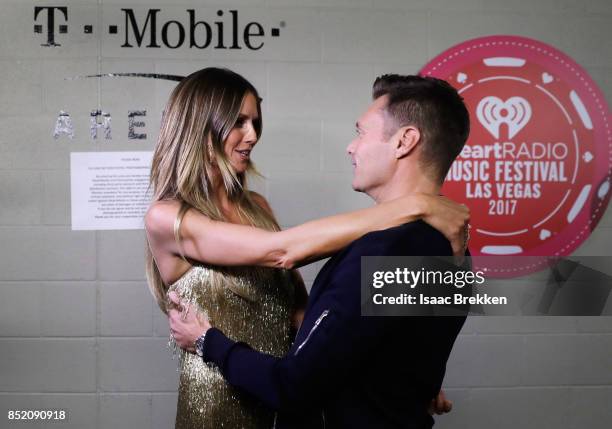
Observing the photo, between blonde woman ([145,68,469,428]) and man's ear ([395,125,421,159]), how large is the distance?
7.4 inches

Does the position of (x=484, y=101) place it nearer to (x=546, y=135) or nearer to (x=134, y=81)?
(x=546, y=135)

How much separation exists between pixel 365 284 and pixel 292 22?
1839 mm

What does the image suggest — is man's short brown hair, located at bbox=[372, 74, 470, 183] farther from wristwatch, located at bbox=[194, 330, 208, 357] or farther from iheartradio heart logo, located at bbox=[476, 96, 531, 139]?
iheartradio heart logo, located at bbox=[476, 96, 531, 139]

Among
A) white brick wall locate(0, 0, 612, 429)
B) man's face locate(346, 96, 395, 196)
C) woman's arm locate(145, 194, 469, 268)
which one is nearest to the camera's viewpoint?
woman's arm locate(145, 194, 469, 268)

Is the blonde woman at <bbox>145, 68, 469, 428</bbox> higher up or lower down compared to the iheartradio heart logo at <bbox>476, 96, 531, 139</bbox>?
lower down

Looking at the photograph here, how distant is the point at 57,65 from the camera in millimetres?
2621

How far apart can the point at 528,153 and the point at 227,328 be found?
1.81m

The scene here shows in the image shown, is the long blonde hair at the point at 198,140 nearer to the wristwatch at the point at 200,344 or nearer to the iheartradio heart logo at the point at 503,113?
the wristwatch at the point at 200,344

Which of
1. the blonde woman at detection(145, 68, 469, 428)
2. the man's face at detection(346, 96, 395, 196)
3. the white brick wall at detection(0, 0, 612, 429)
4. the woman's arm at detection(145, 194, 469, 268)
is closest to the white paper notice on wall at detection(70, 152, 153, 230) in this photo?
the white brick wall at detection(0, 0, 612, 429)

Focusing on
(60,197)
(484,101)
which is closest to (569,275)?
(484,101)

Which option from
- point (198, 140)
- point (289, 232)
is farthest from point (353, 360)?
point (198, 140)

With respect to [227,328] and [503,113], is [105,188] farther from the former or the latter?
[503,113]

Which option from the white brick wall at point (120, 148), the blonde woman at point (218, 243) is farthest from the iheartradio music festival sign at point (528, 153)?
the blonde woman at point (218, 243)

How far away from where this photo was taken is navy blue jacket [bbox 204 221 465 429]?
1.11 metres
